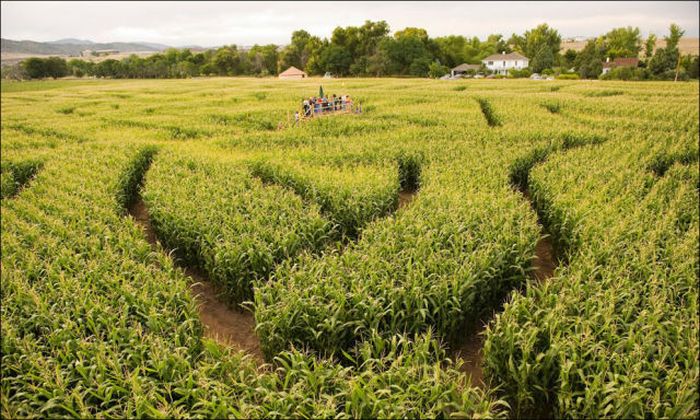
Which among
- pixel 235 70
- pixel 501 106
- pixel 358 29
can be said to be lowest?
pixel 501 106

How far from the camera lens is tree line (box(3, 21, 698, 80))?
7844 centimetres

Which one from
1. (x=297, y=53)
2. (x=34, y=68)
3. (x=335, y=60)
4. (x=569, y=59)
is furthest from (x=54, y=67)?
(x=569, y=59)

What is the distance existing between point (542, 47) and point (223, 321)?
105 meters

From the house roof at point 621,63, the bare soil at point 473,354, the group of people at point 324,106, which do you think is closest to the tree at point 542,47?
the house roof at point 621,63

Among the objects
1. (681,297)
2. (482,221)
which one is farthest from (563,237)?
(681,297)

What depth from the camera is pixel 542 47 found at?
307 ft

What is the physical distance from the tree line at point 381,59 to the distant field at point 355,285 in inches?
2677

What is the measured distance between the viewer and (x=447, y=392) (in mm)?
4496

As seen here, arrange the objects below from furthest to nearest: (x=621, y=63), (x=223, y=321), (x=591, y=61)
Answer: (x=621, y=63) < (x=591, y=61) < (x=223, y=321)

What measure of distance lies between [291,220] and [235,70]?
106013mm

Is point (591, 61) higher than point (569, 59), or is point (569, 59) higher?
point (569, 59)

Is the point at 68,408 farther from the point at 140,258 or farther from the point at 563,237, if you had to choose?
the point at 563,237

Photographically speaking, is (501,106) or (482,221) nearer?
(482,221)

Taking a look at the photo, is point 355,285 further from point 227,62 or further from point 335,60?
point 227,62
